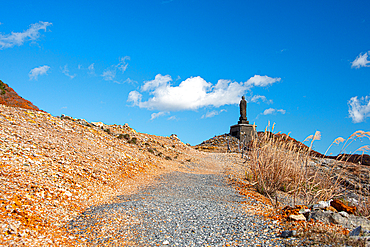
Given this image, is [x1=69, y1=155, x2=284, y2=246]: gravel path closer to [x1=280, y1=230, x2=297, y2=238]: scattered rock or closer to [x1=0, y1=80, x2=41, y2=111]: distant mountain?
[x1=280, y1=230, x2=297, y2=238]: scattered rock

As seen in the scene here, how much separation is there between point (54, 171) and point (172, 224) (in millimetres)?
4133

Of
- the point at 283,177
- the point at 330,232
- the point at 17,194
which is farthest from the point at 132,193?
the point at 330,232

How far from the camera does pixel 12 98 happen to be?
23.1 m

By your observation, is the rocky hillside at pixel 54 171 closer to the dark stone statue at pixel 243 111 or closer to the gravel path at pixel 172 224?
the gravel path at pixel 172 224

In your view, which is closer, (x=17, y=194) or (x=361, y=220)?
(x=361, y=220)

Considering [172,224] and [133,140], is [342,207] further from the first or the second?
[133,140]

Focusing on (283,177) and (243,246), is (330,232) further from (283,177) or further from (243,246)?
(283,177)

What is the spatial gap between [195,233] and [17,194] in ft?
12.7

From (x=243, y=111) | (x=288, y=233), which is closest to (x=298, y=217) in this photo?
(x=288, y=233)

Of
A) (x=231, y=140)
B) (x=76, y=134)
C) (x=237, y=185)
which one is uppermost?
(x=231, y=140)

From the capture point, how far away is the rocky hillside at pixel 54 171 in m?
4.62

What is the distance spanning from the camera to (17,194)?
17.2ft

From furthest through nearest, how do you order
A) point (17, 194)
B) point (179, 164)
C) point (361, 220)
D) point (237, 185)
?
point (179, 164)
point (237, 185)
point (17, 194)
point (361, 220)

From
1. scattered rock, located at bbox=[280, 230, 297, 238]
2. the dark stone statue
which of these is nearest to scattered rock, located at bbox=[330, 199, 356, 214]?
scattered rock, located at bbox=[280, 230, 297, 238]
